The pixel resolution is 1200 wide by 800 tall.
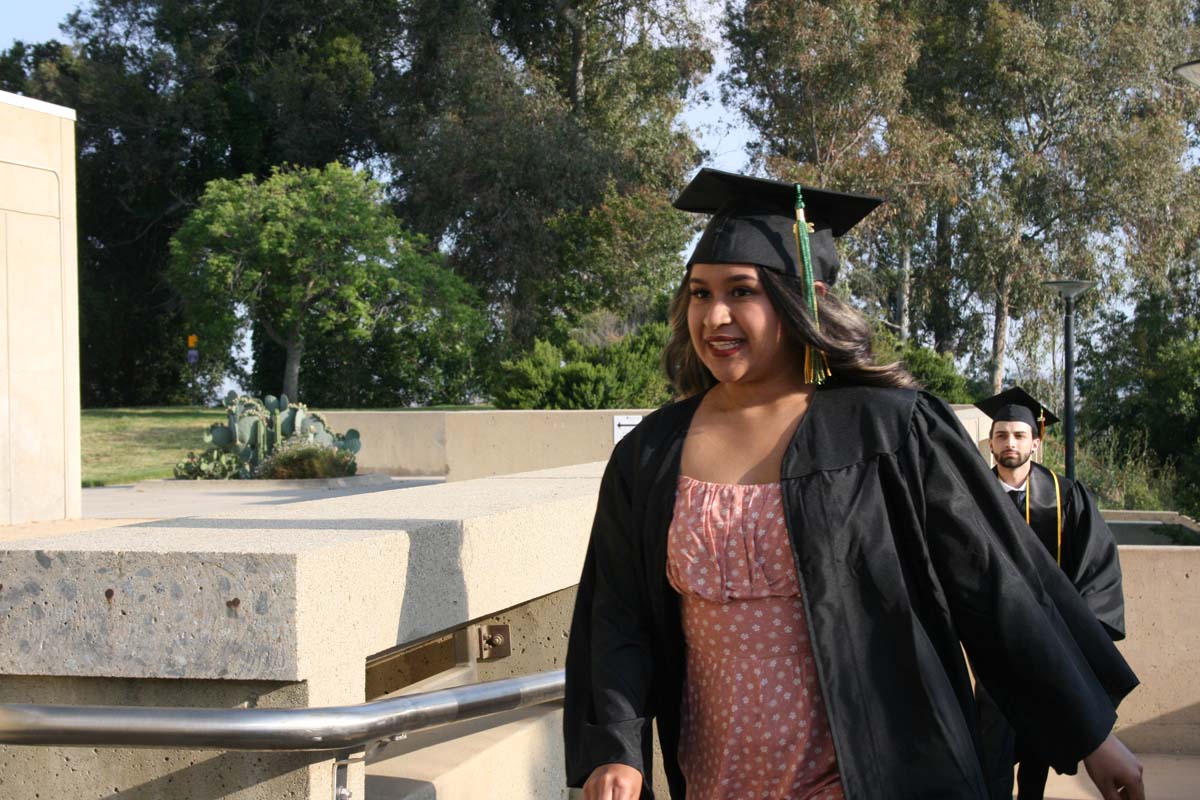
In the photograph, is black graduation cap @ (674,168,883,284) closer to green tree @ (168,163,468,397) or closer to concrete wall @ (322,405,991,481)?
concrete wall @ (322,405,991,481)

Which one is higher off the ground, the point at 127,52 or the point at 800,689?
the point at 127,52

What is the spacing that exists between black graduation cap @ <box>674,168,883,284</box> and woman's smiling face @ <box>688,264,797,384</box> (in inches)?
1.3

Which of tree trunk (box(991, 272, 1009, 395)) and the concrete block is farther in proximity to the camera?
tree trunk (box(991, 272, 1009, 395))

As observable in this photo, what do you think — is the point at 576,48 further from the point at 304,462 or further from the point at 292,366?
the point at 304,462

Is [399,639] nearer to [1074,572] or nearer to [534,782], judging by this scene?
[534,782]

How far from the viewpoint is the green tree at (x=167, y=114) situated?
41.5 m

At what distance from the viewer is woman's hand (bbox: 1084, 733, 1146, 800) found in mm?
2225

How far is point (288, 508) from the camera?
3.34 meters

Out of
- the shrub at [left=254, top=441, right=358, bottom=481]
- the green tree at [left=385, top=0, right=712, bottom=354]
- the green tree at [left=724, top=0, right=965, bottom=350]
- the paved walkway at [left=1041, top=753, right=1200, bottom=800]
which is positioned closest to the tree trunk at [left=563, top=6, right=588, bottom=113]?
the green tree at [left=385, top=0, right=712, bottom=354]

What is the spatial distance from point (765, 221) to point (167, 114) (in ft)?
141

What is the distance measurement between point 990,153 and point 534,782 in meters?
37.2

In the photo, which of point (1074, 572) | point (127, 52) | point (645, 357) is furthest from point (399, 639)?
point (127, 52)

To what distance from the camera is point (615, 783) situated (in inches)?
87.5

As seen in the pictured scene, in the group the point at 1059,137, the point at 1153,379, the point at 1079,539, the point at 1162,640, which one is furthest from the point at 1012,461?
the point at 1059,137
